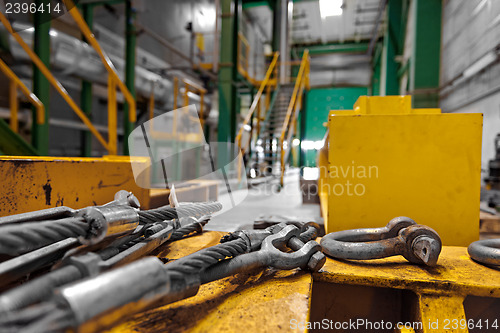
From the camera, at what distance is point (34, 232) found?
79 cm

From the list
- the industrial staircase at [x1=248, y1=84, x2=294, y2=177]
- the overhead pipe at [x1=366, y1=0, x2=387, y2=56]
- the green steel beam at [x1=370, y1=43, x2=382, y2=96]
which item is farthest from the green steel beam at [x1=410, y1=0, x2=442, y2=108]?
the green steel beam at [x1=370, y1=43, x2=382, y2=96]

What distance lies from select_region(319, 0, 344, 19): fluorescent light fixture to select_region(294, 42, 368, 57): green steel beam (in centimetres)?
294

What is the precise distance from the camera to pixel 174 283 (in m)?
0.77

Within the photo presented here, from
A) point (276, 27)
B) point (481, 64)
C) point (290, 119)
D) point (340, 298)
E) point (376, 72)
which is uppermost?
point (276, 27)

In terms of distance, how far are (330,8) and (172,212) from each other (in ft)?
42.0

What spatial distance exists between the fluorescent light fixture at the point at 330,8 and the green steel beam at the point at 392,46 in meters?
2.47

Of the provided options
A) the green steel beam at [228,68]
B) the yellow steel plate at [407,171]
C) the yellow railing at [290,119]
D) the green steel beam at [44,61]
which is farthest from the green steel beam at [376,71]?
the green steel beam at [44,61]

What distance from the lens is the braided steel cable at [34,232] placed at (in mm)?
734

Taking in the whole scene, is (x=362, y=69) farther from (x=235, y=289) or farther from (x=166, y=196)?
(x=235, y=289)

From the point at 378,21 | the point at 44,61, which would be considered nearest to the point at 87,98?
the point at 44,61

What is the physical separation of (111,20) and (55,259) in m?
8.11

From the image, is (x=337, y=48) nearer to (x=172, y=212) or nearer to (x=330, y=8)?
(x=330, y=8)

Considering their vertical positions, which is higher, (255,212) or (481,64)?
(481,64)

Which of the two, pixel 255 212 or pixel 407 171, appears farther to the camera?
pixel 255 212
